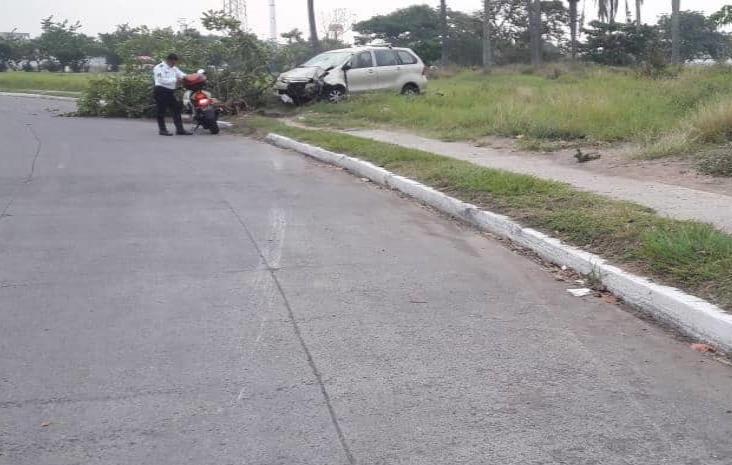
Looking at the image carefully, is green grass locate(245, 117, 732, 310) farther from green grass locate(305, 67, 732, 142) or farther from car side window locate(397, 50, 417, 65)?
car side window locate(397, 50, 417, 65)

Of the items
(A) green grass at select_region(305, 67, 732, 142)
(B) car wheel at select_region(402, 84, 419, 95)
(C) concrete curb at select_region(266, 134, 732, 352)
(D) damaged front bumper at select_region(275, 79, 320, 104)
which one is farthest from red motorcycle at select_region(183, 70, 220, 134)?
(C) concrete curb at select_region(266, 134, 732, 352)

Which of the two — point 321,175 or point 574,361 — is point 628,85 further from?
point 574,361

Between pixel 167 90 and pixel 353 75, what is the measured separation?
6183 millimetres

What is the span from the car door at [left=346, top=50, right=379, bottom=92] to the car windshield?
0.87 feet

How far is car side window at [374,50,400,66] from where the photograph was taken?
22.2 metres

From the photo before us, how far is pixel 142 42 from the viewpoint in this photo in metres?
23.5

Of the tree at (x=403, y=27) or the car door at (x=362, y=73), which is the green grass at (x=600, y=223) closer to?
the car door at (x=362, y=73)

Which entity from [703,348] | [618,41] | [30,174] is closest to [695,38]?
[618,41]

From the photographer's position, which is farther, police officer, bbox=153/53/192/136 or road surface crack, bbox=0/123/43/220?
police officer, bbox=153/53/192/136

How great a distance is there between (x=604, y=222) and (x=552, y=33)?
6233cm

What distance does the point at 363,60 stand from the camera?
21828 millimetres

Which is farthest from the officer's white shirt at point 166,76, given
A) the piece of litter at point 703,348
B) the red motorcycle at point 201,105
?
the piece of litter at point 703,348

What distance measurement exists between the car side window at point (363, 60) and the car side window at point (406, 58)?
→ 3.38 ft

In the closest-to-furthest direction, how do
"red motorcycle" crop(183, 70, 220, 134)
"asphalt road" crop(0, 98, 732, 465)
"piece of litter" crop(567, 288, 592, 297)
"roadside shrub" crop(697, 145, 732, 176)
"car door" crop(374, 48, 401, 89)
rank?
"asphalt road" crop(0, 98, 732, 465) < "piece of litter" crop(567, 288, 592, 297) < "roadside shrub" crop(697, 145, 732, 176) < "red motorcycle" crop(183, 70, 220, 134) < "car door" crop(374, 48, 401, 89)
